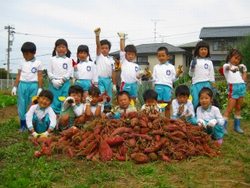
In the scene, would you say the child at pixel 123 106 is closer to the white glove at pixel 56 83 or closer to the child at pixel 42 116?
the child at pixel 42 116

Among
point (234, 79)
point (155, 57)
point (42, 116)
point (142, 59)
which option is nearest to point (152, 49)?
point (155, 57)

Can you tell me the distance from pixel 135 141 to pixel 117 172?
659mm

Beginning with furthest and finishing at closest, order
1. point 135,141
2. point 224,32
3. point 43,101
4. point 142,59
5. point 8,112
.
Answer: point 224,32 < point 142,59 < point 8,112 < point 43,101 < point 135,141

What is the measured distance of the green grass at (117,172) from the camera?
2.67 metres

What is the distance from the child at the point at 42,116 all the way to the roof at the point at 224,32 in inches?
1010

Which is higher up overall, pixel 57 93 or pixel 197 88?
pixel 197 88

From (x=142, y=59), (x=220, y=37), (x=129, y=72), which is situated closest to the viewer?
(x=129, y=72)

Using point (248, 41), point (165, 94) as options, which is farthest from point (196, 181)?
point (248, 41)

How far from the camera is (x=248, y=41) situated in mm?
22297

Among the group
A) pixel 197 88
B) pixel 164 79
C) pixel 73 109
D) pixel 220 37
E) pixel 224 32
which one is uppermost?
pixel 224 32

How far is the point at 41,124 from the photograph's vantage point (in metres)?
4.70

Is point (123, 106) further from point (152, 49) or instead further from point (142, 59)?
point (152, 49)

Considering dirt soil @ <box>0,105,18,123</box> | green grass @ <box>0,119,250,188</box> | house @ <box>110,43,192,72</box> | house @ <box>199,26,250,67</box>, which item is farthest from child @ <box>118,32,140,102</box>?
house @ <box>199,26,250,67</box>

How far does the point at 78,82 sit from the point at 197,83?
2.26 m
